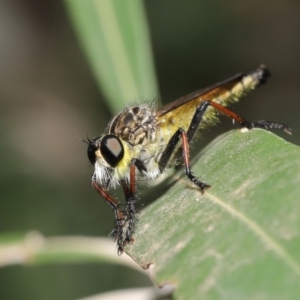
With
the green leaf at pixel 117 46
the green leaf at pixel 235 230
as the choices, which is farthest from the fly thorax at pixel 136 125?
the green leaf at pixel 235 230

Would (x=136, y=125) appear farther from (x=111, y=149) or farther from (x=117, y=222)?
(x=117, y=222)

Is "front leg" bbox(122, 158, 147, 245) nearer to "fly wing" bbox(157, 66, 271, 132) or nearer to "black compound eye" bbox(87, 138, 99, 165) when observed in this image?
"black compound eye" bbox(87, 138, 99, 165)

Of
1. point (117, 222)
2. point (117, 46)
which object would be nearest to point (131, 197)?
point (117, 222)

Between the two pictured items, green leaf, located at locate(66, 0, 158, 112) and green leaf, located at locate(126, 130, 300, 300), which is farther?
green leaf, located at locate(66, 0, 158, 112)

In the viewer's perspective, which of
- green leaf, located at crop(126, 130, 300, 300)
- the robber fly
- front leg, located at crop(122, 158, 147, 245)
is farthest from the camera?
the robber fly

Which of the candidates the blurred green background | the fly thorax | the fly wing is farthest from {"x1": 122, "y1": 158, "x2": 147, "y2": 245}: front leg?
the blurred green background

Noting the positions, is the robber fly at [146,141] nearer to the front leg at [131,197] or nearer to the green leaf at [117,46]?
the front leg at [131,197]

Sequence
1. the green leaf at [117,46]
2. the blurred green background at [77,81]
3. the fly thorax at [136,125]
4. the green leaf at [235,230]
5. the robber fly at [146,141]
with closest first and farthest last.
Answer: the green leaf at [235,230] → the robber fly at [146,141] → the fly thorax at [136,125] → the green leaf at [117,46] → the blurred green background at [77,81]
